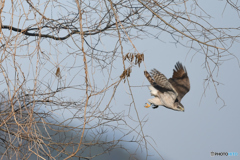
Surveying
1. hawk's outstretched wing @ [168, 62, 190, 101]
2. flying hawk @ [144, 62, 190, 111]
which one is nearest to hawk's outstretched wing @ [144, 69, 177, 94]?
flying hawk @ [144, 62, 190, 111]

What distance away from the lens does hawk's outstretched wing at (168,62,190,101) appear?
3.85m

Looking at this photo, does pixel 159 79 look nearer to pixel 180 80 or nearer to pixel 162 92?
pixel 162 92

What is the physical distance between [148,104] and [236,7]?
50.0 inches

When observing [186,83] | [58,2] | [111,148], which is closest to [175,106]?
[186,83]

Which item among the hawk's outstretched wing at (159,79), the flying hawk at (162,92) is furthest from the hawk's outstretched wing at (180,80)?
the hawk's outstretched wing at (159,79)

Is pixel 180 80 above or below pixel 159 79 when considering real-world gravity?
Result: above

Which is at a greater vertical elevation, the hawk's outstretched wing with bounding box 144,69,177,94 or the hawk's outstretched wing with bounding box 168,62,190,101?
the hawk's outstretched wing with bounding box 168,62,190,101

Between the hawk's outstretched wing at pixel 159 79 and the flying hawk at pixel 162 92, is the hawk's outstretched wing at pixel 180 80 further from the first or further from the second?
the hawk's outstretched wing at pixel 159 79

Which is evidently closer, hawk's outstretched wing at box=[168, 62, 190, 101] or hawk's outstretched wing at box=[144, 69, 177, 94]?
hawk's outstretched wing at box=[144, 69, 177, 94]

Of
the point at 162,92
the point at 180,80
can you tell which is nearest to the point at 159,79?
the point at 162,92

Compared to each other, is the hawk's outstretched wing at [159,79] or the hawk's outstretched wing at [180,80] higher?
the hawk's outstretched wing at [180,80]

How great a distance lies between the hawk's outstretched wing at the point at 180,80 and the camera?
12.6 feet

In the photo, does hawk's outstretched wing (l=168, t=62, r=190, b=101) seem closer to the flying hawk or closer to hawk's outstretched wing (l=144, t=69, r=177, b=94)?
the flying hawk

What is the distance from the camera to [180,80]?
4031 mm
